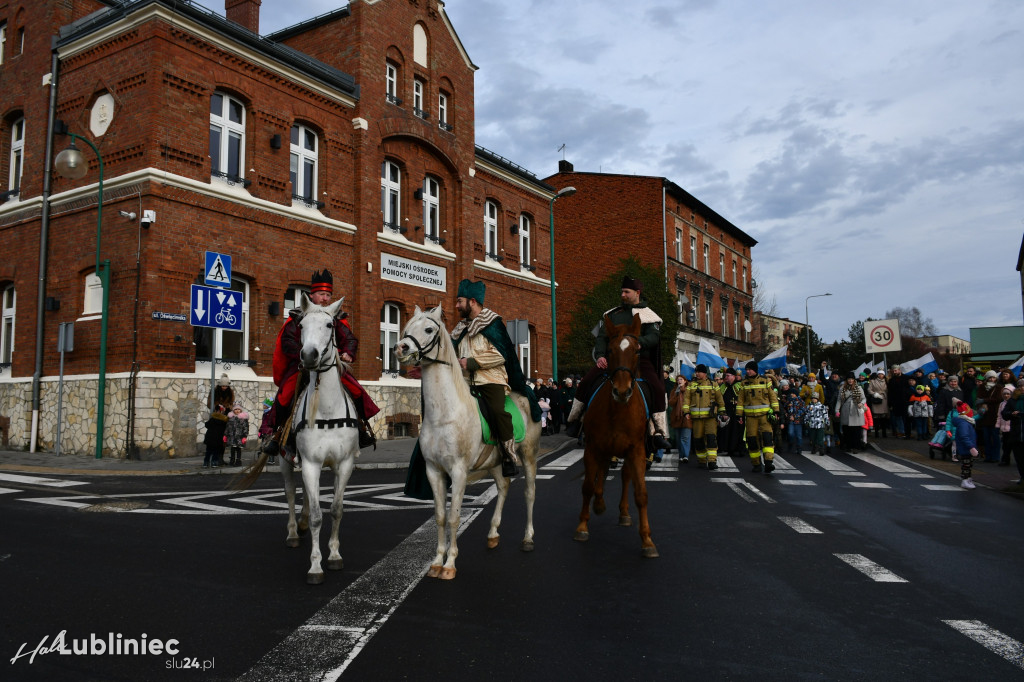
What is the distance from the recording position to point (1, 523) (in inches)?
311

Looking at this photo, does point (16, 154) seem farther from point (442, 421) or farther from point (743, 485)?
point (743, 485)

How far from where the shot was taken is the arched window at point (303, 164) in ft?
72.1

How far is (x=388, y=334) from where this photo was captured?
25000mm

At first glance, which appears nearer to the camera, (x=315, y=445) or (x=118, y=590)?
(x=118, y=590)

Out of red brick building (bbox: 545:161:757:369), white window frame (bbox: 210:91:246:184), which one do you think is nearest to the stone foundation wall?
white window frame (bbox: 210:91:246:184)

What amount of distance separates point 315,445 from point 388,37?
22.2 meters

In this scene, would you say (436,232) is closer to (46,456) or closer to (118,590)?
(46,456)

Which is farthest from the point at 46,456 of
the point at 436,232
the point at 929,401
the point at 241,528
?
A: the point at 929,401

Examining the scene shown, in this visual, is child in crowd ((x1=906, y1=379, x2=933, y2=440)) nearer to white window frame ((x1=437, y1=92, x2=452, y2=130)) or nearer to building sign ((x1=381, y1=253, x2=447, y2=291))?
building sign ((x1=381, y1=253, x2=447, y2=291))

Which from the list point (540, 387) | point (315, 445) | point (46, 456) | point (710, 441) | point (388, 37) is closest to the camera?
point (315, 445)

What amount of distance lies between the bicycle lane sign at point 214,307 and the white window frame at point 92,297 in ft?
17.1

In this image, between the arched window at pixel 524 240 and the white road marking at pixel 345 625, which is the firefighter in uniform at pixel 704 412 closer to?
the white road marking at pixel 345 625

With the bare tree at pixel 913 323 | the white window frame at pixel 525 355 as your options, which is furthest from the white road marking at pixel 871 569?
the bare tree at pixel 913 323

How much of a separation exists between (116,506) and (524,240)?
2564 cm
